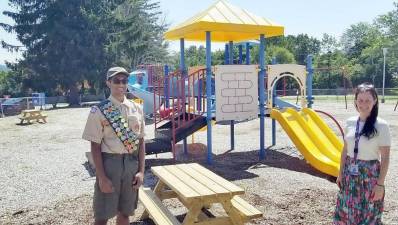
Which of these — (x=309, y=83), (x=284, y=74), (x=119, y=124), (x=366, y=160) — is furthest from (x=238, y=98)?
(x=119, y=124)

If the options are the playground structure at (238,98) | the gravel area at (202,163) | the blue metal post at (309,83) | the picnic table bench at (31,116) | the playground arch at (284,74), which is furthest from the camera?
the picnic table bench at (31,116)

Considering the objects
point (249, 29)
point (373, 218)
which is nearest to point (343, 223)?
point (373, 218)

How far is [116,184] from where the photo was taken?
3.32m

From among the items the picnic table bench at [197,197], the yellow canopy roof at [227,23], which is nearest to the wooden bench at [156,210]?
the picnic table bench at [197,197]

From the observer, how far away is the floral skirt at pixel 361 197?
326 centimetres

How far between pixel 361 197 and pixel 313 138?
15.2 feet

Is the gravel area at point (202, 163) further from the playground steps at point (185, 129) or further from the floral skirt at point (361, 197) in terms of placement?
the floral skirt at point (361, 197)

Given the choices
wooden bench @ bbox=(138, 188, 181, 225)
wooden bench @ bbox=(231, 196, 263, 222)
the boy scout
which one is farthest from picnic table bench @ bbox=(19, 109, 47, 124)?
the boy scout

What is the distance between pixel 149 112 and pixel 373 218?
600 inches

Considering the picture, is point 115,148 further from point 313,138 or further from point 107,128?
point 313,138

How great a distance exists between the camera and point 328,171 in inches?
269

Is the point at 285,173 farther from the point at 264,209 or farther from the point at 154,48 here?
the point at 154,48

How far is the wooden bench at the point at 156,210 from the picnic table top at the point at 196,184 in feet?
0.90

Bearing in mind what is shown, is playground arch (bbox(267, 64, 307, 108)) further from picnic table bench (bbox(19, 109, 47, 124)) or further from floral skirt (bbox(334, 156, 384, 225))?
picnic table bench (bbox(19, 109, 47, 124))
